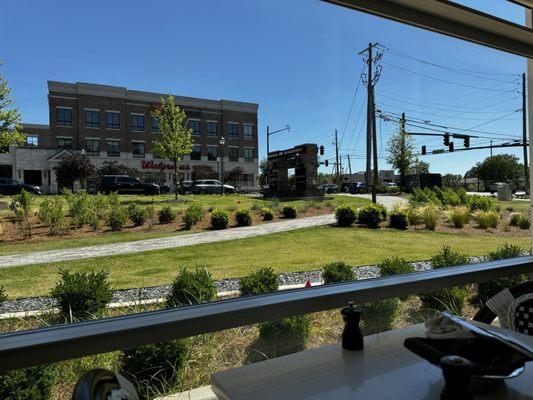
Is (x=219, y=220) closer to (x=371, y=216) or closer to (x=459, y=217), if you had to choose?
(x=371, y=216)

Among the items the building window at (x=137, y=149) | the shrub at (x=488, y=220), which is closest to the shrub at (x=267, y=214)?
the shrub at (x=488, y=220)

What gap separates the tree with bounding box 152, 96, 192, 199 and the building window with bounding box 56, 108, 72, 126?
98 cm

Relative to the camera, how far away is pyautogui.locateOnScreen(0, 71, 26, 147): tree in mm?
4863

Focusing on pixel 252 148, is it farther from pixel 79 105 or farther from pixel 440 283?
pixel 440 283

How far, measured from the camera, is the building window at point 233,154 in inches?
241

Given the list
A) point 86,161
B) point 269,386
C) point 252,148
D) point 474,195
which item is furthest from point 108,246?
point 474,195

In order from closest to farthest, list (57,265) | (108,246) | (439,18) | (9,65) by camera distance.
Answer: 1. (439,18)
2. (9,65)
3. (57,265)
4. (108,246)

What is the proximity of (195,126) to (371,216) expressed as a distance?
669 cm

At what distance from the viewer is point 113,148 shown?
5668 mm

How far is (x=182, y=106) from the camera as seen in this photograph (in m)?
5.06

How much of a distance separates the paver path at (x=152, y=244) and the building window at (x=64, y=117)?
247 centimetres

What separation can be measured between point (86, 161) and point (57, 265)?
62.8 inches

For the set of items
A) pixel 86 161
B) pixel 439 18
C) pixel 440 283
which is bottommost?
pixel 440 283

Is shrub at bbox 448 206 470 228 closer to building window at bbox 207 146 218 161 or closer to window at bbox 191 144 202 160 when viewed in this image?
window at bbox 191 144 202 160
